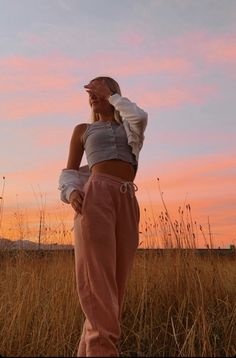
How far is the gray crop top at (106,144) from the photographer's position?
253 cm

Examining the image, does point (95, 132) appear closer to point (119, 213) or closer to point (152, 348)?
point (119, 213)

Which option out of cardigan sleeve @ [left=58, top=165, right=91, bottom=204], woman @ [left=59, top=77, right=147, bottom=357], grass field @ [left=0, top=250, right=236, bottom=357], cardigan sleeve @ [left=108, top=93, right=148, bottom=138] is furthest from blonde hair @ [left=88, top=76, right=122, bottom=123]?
grass field @ [left=0, top=250, right=236, bottom=357]

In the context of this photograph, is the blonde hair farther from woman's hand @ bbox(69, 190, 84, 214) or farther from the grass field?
the grass field

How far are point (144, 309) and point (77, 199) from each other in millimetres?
1865

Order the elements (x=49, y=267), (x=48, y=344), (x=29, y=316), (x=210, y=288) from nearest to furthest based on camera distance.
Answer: (x=48, y=344) < (x=29, y=316) < (x=210, y=288) < (x=49, y=267)

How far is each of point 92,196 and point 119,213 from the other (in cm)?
15

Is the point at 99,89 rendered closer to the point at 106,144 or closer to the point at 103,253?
the point at 106,144

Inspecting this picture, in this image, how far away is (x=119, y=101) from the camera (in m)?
2.57

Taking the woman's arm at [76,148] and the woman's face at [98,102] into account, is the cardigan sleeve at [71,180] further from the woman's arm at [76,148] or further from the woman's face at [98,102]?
the woman's face at [98,102]

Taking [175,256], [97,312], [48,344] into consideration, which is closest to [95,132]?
[97,312]

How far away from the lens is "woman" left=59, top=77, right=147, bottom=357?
2352mm

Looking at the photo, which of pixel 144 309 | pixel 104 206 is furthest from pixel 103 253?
pixel 144 309

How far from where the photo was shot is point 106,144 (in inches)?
101

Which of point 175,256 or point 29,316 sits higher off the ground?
point 175,256
